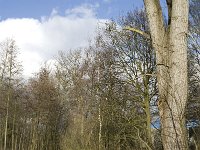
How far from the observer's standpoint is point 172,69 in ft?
17.0

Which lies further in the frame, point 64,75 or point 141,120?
point 64,75

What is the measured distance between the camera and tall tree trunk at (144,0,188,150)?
497 cm

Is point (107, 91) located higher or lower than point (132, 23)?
lower

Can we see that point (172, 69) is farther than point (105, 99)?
No

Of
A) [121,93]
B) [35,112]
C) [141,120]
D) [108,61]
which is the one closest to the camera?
[141,120]

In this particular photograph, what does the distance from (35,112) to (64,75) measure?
7.82 metres

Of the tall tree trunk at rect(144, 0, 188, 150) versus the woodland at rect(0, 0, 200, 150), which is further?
the woodland at rect(0, 0, 200, 150)

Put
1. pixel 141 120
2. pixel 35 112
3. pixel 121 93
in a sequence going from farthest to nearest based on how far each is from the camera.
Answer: pixel 35 112
pixel 121 93
pixel 141 120

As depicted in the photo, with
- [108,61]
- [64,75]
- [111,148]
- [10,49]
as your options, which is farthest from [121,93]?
[64,75]

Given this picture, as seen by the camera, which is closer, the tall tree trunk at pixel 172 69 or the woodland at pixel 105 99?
the tall tree trunk at pixel 172 69

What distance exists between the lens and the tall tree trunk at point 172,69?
4969 millimetres

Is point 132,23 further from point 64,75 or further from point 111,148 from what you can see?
point 64,75

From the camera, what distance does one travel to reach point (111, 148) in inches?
516

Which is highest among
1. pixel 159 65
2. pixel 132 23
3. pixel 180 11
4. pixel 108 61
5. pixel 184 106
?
pixel 132 23
